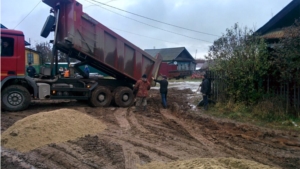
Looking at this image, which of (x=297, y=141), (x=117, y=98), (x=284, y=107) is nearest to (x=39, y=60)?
(x=117, y=98)

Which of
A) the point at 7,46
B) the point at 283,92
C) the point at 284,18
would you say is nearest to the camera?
the point at 283,92

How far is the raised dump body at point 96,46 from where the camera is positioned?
437 inches

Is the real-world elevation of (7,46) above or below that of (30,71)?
above

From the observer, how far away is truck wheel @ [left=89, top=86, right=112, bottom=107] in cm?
1217

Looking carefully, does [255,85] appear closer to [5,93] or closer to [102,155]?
[102,155]

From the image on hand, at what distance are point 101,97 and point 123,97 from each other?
97cm

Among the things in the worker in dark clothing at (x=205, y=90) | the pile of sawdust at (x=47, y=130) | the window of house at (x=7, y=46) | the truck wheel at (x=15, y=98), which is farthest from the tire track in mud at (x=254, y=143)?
the window of house at (x=7, y=46)

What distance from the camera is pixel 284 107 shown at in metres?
9.68

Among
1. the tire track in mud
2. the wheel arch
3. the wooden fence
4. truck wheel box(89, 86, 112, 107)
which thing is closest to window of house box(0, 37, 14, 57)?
the wheel arch

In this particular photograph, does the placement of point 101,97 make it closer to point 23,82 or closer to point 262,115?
point 23,82

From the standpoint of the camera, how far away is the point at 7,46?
33.3 feet

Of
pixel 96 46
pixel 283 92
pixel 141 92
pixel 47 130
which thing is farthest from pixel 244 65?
pixel 47 130

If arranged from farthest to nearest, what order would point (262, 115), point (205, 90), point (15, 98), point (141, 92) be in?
1. point (205, 90)
2. point (141, 92)
3. point (15, 98)
4. point (262, 115)

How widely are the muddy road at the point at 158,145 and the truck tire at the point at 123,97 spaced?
263 centimetres
